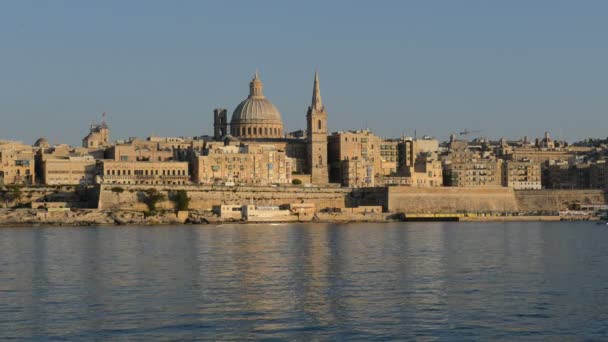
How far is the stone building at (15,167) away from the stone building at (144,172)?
440 centimetres

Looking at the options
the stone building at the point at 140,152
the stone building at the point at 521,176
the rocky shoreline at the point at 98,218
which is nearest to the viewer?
the rocky shoreline at the point at 98,218

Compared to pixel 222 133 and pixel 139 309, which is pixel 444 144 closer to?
pixel 222 133

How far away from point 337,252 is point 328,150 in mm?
48813

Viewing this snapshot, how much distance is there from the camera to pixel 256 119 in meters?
85.2

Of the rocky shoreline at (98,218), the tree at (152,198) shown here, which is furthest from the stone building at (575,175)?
the tree at (152,198)

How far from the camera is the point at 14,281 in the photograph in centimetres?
2588

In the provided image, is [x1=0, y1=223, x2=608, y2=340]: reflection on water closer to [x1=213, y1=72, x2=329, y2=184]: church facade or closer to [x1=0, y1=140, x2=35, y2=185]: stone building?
[x1=0, y1=140, x2=35, y2=185]: stone building

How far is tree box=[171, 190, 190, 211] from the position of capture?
65250 millimetres

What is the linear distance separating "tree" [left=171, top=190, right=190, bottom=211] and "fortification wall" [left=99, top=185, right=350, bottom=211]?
1.32 ft

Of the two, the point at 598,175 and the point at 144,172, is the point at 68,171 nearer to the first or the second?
the point at 144,172

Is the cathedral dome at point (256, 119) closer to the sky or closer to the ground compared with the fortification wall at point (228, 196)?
closer to the sky

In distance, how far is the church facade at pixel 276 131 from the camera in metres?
79.8

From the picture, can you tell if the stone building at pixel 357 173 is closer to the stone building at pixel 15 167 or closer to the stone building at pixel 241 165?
the stone building at pixel 241 165

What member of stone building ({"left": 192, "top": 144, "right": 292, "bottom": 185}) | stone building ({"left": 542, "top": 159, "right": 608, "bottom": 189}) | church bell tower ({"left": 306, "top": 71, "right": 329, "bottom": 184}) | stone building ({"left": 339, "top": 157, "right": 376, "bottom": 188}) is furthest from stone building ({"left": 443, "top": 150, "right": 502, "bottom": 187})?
stone building ({"left": 192, "top": 144, "right": 292, "bottom": 185})
